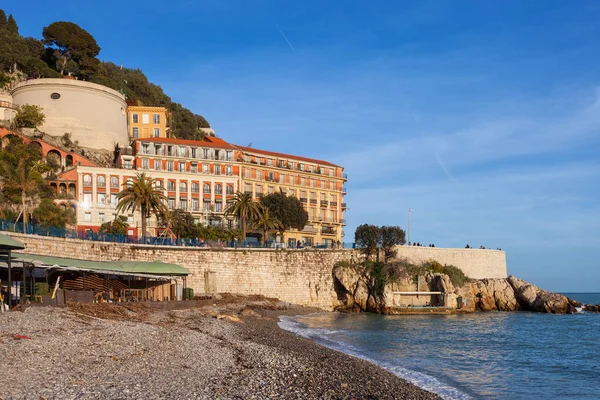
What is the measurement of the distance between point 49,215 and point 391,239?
130ft

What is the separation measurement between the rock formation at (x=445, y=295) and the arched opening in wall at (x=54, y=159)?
3923 cm

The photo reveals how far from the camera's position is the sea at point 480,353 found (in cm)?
2248

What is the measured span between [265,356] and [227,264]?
40715 millimetres

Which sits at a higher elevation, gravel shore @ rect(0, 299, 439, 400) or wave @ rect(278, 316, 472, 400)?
gravel shore @ rect(0, 299, 439, 400)

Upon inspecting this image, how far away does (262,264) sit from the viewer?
65.8 metres

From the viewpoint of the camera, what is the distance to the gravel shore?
14.8 metres

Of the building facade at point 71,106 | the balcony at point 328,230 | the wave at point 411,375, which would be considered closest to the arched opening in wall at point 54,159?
the building facade at point 71,106

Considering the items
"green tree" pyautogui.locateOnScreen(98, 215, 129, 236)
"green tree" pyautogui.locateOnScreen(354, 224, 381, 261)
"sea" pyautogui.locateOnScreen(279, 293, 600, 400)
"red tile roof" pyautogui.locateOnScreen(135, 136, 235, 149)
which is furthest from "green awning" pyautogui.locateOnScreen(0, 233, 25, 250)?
"red tile roof" pyautogui.locateOnScreen(135, 136, 235, 149)

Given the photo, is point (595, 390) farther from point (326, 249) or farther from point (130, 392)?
point (326, 249)

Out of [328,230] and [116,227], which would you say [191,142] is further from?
[328,230]

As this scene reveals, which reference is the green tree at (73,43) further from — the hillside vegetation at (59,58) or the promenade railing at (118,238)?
the promenade railing at (118,238)

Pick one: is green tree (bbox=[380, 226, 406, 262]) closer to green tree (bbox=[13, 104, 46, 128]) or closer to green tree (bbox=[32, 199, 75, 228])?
green tree (bbox=[32, 199, 75, 228])

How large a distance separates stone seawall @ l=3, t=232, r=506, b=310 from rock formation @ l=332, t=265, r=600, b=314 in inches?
80.9

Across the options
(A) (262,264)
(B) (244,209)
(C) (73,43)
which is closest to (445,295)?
(A) (262,264)
